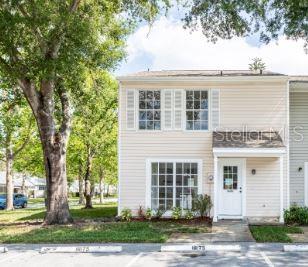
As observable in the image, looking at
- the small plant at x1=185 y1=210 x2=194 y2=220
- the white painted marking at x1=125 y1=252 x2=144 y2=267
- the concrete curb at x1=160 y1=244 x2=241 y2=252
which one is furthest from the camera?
the small plant at x1=185 y1=210 x2=194 y2=220

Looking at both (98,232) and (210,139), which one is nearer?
(98,232)

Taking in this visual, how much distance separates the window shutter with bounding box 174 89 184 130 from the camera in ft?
65.5

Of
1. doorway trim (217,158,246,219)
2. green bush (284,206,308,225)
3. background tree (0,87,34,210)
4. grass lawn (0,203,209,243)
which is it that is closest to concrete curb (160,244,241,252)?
grass lawn (0,203,209,243)

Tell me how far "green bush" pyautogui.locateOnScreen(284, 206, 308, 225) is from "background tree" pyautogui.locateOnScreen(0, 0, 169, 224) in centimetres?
803

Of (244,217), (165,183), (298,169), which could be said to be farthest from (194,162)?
(298,169)

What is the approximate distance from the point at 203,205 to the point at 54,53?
7838 mm

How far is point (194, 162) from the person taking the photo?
1977 centimetres

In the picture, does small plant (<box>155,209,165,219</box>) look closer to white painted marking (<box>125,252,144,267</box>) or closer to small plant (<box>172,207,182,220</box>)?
small plant (<box>172,207,182,220</box>)

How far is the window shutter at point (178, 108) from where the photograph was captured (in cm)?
1997

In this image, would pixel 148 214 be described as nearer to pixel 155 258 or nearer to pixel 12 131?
pixel 155 258

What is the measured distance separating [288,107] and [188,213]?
217 inches

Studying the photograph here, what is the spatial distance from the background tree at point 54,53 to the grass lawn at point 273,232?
715 centimetres

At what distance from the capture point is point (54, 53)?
60.6 feet

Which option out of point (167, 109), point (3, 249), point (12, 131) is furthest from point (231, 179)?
point (12, 131)
